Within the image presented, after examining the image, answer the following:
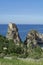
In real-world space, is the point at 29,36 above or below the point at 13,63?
below

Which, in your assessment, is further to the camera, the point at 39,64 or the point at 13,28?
the point at 13,28

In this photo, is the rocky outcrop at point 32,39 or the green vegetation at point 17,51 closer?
the green vegetation at point 17,51

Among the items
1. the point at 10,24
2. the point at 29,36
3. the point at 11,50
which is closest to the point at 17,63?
the point at 11,50

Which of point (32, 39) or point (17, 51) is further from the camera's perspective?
point (32, 39)

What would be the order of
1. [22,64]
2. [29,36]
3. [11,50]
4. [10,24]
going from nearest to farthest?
[22,64], [11,50], [10,24], [29,36]

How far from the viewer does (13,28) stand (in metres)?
45.5

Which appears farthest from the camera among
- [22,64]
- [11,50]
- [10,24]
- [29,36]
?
[29,36]

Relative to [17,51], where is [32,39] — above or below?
below

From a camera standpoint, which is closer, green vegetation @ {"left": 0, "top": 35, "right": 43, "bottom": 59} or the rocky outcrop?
green vegetation @ {"left": 0, "top": 35, "right": 43, "bottom": 59}

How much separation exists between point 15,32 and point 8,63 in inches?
1503

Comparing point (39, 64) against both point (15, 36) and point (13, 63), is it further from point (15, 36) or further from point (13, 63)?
point (15, 36)

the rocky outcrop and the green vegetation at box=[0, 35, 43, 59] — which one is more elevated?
the green vegetation at box=[0, 35, 43, 59]

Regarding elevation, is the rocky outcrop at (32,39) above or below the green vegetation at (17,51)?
below

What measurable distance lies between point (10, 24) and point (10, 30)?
1769 mm
